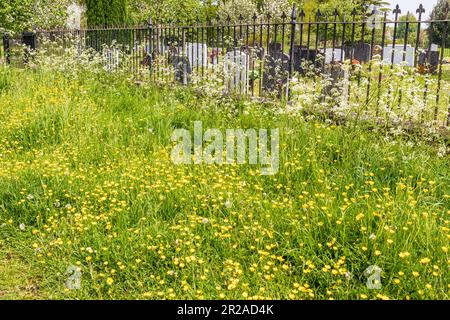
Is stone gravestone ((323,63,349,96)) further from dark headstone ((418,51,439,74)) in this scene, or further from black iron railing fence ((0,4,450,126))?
dark headstone ((418,51,439,74))

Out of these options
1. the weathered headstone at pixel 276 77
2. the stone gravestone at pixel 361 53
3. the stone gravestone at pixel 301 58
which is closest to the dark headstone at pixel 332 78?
the stone gravestone at pixel 301 58

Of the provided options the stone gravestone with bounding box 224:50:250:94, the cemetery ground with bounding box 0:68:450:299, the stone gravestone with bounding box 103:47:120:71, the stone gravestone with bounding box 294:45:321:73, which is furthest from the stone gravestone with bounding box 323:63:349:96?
the stone gravestone with bounding box 103:47:120:71

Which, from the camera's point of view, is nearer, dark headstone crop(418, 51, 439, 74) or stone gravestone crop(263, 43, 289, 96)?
dark headstone crop(418, 51, 439, 74)

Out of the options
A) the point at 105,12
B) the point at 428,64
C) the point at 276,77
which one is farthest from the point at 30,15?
the point at 428,64

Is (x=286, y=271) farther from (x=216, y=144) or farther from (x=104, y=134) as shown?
(x=104, y=134)

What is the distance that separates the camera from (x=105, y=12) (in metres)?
15.4

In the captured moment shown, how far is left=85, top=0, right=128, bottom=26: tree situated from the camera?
603 inches

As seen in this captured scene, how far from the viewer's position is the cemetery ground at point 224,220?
8.90 ft

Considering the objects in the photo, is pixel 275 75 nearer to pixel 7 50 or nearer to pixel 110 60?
pixel 110 60

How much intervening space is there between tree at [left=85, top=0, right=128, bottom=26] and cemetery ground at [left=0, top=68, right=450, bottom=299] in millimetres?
10995

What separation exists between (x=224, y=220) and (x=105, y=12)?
13904 mm

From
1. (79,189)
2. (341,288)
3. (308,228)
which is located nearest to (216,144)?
(79,189)

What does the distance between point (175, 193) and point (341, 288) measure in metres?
1.70

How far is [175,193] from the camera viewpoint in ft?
12.5
